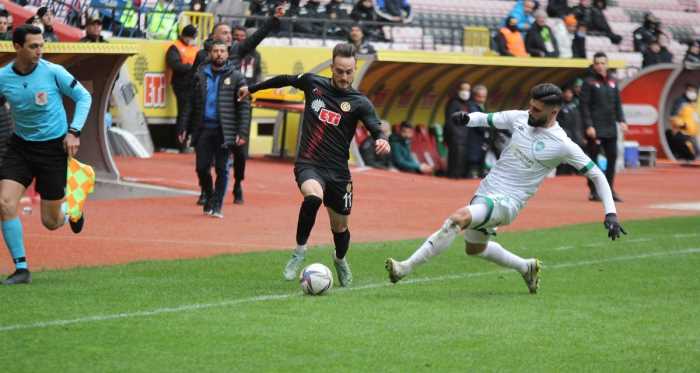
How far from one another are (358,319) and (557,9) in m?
24.8

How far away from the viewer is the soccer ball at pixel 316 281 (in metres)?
9.77

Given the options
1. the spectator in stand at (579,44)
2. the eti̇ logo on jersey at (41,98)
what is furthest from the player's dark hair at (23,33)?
the spectator in stand at (579,44)

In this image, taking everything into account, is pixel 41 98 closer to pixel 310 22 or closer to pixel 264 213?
pixel 264 213

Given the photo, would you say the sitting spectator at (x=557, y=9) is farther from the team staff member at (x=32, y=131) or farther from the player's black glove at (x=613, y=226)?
the player's black glove at (x=613, y=226)

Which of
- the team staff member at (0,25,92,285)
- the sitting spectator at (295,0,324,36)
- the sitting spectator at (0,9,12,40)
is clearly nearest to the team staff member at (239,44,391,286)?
the team staff member at (0,25,92,285)

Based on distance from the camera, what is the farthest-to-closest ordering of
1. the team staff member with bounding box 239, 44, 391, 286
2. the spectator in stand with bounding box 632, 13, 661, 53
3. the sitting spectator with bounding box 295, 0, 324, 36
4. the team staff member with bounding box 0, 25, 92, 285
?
the spectator in stand with bounding box 632, 13, 661, 53, the sitting spectator with bounding box 295, 0, 324, 36, the team staff member with bounding box 239, 44, 391, 286, the team staff member with bounding box 0, 25, 92, 285

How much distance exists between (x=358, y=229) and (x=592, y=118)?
5094 mm

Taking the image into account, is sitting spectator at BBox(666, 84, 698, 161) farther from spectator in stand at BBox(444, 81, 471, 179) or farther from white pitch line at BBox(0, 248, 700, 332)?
white pitch line at BBox(0, 248, 700, 332)

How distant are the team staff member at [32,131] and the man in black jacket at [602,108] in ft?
33.6

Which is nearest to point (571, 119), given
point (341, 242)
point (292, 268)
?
point (292, 268)

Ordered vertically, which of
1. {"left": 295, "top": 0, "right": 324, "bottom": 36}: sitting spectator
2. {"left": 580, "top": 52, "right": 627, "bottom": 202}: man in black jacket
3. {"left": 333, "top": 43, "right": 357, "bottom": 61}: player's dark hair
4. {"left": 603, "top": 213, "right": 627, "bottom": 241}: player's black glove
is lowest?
{"left": 295, "top": 0, "right": 324, "bottom": 36}: sitting spectator

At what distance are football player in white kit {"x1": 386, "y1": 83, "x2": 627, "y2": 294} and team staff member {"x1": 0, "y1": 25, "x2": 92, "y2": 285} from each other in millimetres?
2662

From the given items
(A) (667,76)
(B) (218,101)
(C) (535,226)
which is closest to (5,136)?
(B) (218,101)

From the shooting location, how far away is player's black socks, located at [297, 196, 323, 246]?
10070 millimetres
